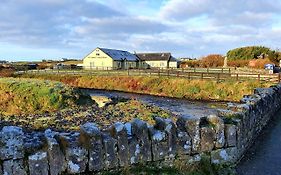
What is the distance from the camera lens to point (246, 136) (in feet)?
23.4

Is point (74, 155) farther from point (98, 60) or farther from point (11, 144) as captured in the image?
point (98, 60)

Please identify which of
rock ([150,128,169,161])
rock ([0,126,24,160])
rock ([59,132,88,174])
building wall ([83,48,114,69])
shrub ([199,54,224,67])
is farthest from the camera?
building wall ([83,48,114,69])

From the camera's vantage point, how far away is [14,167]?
4.15 m

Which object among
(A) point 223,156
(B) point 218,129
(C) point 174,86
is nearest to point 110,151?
(B) point 218,129

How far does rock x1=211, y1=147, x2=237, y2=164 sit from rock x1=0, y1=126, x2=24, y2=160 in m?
3.19

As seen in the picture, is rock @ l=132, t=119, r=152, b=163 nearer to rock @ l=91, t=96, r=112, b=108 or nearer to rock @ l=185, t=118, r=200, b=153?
rock @ l=185, t=118, r=200, b=153

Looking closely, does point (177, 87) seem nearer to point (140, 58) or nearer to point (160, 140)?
point (160, 140)

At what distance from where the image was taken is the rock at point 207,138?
5.65 meters

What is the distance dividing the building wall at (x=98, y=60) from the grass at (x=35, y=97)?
41.0 meters

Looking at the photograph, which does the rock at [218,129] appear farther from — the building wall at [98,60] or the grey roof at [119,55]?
the grey roof at [119,55]

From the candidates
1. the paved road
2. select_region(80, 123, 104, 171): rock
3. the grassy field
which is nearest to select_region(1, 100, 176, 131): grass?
the paved road

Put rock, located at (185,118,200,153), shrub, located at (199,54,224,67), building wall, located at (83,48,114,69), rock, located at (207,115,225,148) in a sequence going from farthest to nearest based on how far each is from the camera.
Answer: building wall, located at (83,48,114,69)
shrub, located at (199,54,224,67)
rock, located at (207,115,225,148)
rock, located at (185,118,200,153)

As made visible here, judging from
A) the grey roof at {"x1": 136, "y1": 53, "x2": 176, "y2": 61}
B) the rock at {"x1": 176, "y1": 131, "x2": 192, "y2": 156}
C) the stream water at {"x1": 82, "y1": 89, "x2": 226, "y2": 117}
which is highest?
the grey roof at {"x1": 136, "y1": 53, "x2": 176, "y2": 61}

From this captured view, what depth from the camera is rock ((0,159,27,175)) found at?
13.5ft
